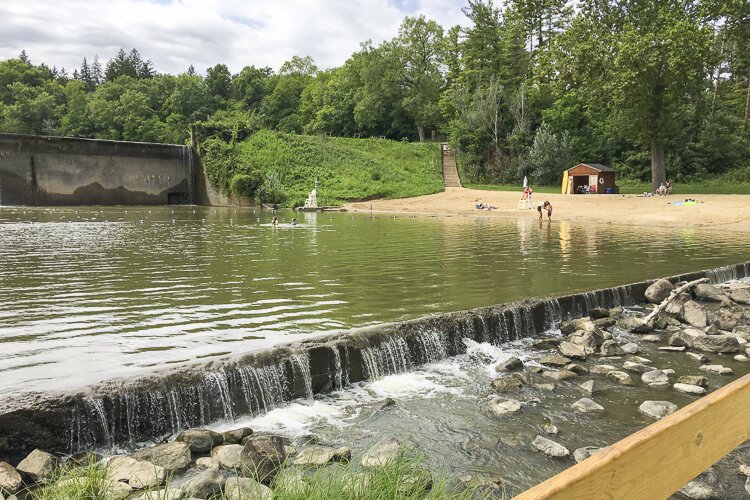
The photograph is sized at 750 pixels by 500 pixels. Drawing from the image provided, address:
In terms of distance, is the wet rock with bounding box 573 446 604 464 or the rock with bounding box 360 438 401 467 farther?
the wet rock with bounding box 573 446 604 464

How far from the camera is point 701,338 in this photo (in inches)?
395

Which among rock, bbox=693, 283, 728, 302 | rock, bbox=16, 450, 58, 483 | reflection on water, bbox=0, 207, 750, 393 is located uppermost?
reflection on water, bbox=0, 207, 750, 393

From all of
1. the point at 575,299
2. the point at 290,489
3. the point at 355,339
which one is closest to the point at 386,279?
the point at 575,299

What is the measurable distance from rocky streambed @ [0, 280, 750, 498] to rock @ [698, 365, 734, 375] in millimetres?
16

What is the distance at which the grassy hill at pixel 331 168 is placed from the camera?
50.4m

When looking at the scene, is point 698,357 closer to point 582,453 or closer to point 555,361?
point 555,361

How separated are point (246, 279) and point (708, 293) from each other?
11.5 meters

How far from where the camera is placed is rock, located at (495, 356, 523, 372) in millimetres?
9039

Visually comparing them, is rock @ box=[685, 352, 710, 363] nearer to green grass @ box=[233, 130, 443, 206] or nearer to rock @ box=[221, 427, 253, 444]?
rock @ box=[221, 427, 253, 444]

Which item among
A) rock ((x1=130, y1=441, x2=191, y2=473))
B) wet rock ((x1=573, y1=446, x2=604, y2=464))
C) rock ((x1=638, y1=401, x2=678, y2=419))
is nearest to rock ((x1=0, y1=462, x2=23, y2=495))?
rock ((x1=130, y1=441, x2=191, y2=473))

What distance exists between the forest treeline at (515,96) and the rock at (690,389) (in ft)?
102

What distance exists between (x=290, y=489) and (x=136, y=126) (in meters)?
85.6

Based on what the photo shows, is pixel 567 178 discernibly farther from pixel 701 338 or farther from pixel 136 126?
pixel 136 126

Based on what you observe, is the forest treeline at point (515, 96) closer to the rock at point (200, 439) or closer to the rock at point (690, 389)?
the rock at point (690, 389)
